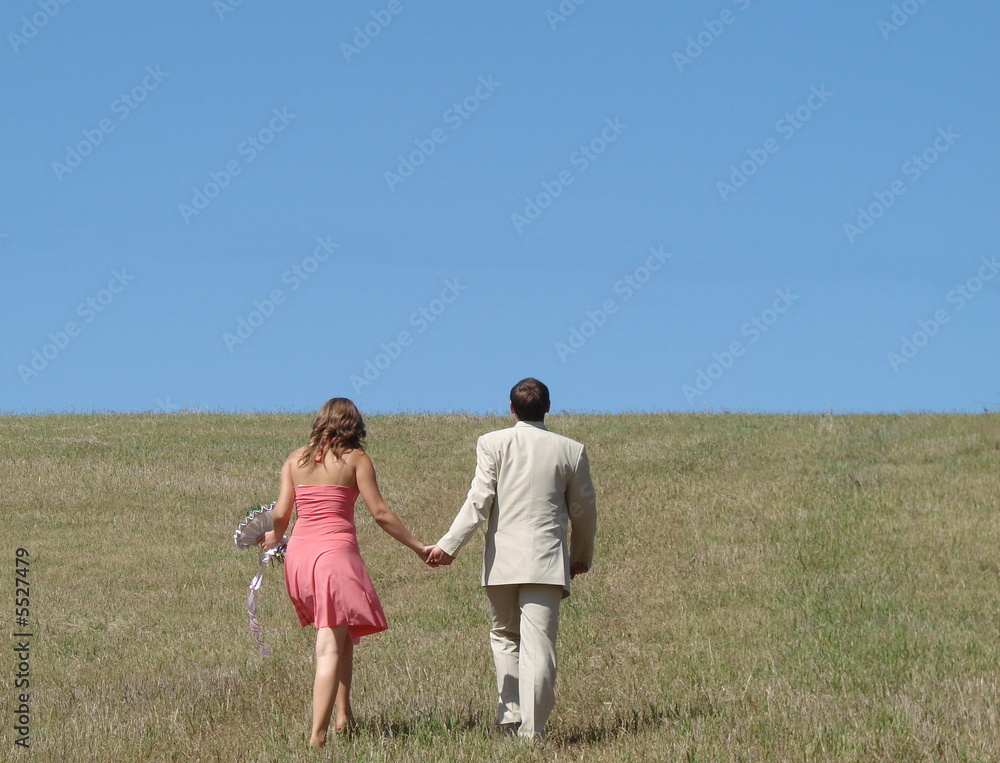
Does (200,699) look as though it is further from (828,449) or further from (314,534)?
(828,449)

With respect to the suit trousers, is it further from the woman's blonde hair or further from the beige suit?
the woman's blonde hair

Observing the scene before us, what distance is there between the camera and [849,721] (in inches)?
279

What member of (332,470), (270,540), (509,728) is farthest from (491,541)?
(270,540)

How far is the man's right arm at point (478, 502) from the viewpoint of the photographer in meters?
7.12

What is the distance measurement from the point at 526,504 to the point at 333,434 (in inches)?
51.6

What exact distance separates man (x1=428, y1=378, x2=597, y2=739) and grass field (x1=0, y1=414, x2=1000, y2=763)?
17.5 inches

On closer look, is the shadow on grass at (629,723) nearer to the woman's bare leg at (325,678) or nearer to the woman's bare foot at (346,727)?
the woman's bare foot at (346,727)

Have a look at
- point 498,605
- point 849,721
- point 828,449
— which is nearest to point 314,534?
point 498,605

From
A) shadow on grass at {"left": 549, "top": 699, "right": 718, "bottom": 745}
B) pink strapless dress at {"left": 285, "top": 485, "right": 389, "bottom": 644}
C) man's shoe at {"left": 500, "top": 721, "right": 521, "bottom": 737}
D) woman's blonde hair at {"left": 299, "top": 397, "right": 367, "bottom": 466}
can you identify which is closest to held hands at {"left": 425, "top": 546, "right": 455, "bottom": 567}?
pink strapless dress at {"left": 285, "top": 485, "right": 389, "bottom": 644}

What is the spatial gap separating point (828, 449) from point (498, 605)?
2021cm

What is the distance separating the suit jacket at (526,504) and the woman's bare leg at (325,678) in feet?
3.00

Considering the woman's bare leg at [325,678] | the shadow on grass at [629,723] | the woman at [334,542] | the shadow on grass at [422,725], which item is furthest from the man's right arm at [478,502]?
the shadow on grass at [629,723]

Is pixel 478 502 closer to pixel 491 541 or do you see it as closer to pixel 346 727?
pixel 491 541

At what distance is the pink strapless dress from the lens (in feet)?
22.8
